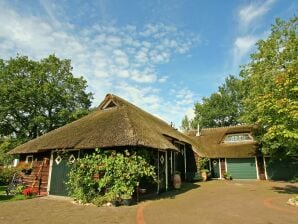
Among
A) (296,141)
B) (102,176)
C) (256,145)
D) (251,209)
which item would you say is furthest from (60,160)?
(256,145)

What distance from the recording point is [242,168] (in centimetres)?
2778

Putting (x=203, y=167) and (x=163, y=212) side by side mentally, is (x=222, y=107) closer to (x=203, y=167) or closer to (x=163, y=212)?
(x=203, y=167)

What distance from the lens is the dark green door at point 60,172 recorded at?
15258 millimetres

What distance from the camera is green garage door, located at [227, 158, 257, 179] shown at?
27.2 m

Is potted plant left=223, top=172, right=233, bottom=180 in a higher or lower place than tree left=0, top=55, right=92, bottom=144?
lower

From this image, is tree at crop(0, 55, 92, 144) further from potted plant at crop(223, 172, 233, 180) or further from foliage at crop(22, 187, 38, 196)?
potted plant at crop(223, 172, 233, 180)

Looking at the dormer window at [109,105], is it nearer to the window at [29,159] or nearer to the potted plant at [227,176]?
the window at [29,159]

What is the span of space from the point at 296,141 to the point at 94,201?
38.8 feet

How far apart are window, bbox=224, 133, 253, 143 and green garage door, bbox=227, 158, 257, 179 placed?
8.91 ft

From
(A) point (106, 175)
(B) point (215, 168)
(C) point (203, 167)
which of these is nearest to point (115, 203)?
(A) point (106, 175)

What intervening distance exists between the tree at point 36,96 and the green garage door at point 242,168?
77.1 feet

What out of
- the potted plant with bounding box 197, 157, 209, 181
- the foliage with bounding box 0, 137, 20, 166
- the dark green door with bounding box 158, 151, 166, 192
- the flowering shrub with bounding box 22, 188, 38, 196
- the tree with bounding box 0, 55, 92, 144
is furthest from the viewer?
the tree with bounding box 0, 55, 92, 144

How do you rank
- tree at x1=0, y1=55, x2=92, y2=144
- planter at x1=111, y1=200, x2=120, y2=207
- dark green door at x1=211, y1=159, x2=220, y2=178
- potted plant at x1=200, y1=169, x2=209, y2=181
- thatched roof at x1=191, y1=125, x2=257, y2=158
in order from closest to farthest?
planter at x1=111, y1=200, x2=120, y2=207, potted plant at x1=200, y1=169, x2=209, y2=181, thatched roof at x1=191, y1=125, x2=257, y2=158, dark green door at x1=211, y1=159, x2=220, y2=178, tree at x1=0, y1=55, x2=92, y2=144

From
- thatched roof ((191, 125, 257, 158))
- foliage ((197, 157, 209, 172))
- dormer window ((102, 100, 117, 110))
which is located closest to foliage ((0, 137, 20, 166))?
dormer window ((102, 100, 117, 110))
